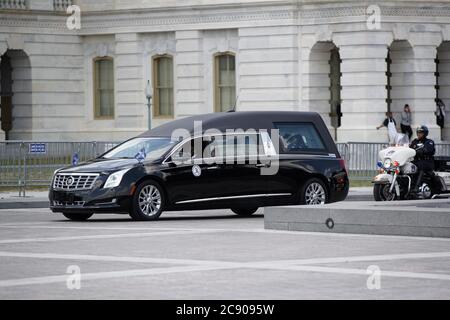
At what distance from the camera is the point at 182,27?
54.1 m

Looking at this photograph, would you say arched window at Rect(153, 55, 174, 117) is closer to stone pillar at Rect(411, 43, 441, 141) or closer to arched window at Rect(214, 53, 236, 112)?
arched window at Rect(214, 53, 236, 112)

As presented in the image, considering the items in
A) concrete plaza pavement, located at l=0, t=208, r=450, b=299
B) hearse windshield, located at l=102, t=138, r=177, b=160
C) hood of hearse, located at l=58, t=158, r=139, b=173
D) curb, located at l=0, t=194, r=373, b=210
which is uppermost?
hearse windshield, located at l=102, t=138, r=177, b=160

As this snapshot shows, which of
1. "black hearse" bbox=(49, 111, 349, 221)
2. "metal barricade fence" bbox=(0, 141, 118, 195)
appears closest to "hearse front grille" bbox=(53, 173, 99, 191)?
"black hearse" bbox=(49, 111, 349, 221)

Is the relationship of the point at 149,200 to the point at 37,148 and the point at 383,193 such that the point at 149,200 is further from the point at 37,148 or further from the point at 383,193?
the point at 37,148

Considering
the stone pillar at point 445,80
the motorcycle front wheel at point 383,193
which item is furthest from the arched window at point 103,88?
the motorcycle front wheel at point 383,193

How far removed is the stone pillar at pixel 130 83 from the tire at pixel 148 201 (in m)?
29.6

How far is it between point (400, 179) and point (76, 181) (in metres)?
7.54

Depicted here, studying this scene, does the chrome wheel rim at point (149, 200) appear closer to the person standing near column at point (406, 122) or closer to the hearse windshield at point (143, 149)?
the hearse windshield at point (143, 149)

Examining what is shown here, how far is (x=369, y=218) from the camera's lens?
2183 cm

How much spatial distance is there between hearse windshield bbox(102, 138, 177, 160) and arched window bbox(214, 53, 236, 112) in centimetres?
2694

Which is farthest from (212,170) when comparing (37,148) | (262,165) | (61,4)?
(61,4)

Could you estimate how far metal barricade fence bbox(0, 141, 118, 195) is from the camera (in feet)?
116

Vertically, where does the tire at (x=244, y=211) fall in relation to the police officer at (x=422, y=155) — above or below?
below

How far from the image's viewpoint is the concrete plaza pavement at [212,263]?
15.0 meters
